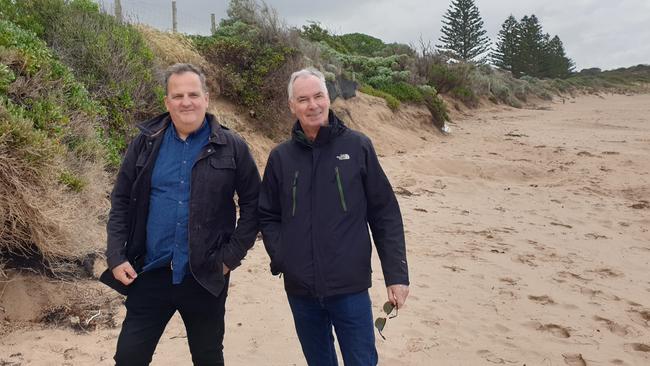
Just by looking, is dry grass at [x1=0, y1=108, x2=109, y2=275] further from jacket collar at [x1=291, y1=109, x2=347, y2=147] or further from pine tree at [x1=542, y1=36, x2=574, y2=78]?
pine tree at [x1=542, y1=36, x2=574, y2=78]

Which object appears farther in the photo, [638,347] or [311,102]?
[638,347]

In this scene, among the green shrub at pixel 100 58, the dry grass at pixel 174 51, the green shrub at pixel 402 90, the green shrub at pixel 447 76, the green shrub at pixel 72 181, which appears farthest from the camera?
the green shrub at pixel 447 76

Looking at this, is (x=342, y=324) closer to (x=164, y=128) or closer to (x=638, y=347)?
(x=164, y=128)

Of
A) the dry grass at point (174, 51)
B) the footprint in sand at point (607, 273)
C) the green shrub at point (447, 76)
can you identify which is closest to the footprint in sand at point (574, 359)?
the footprint in sand at point (607, 273)

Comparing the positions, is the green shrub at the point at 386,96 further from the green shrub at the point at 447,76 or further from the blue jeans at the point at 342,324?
the blue jeans at the point at 342,324

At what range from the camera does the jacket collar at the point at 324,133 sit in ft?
7.47

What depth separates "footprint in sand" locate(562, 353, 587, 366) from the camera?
3383 millimetres

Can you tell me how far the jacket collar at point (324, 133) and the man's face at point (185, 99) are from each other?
46 centimetres

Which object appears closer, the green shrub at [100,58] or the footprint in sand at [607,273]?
the footprint in sand at [607,273]

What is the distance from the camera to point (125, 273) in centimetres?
227

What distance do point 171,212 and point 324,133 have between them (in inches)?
31.0

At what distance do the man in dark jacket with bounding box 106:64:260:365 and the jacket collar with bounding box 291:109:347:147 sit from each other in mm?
302

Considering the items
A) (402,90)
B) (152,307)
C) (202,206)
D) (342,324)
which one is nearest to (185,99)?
(202,206)

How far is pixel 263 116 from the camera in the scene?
9.41 m
